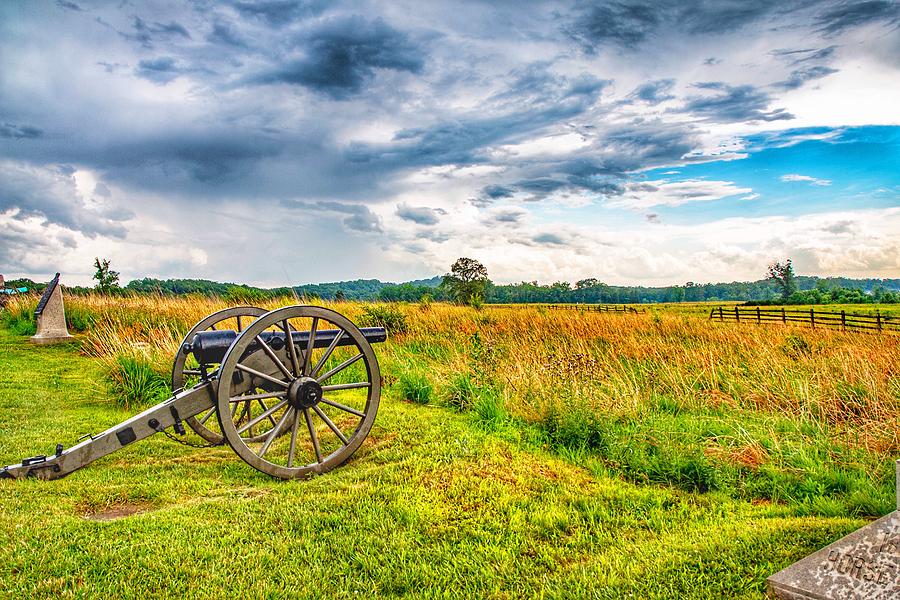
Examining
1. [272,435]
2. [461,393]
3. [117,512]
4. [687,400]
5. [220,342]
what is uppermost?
[220,342]

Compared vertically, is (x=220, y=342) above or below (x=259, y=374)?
above

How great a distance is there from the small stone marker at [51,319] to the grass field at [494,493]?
5.74 meters

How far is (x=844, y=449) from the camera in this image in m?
6.04

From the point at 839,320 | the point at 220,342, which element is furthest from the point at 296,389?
the point at 839,320

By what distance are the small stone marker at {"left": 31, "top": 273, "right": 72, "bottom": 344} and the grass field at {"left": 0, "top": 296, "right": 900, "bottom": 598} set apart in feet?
18.8

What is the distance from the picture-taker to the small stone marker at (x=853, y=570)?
302 cm

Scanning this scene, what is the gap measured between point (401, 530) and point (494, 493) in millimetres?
988

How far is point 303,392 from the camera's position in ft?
18.1

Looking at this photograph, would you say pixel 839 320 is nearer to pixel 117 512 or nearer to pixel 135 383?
pixel 135 383

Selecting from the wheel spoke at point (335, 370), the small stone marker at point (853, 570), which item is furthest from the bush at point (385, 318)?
the small stone marker at point (853, 570)

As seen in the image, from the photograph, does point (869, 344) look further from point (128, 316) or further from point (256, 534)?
point (128, 316)

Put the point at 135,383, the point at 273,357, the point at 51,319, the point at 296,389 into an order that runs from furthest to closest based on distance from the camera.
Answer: the point at 51,319, the point at 135,383, the point at 296,389, the point at 273,357

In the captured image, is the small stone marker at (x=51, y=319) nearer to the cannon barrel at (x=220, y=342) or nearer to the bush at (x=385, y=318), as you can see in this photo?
the bush at (x=385, y=318)

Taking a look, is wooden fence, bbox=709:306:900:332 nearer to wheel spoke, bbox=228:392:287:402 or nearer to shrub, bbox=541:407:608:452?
shrub, bbox=541:407:608:452
